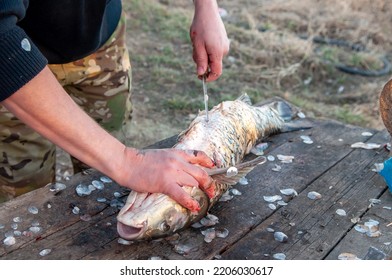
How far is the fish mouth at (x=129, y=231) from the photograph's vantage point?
7.43 feet

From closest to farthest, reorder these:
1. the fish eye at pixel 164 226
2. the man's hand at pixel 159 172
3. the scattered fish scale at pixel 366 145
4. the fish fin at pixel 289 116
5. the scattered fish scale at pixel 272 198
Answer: the man's hand at pixel 159 172 < the fish eye at pixel 164 226 < the scattered fish scale at pixel 272 198 < the scattered fish scale at pixel 366 145 < the fish fin at pixel 289 116

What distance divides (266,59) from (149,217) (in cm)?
538

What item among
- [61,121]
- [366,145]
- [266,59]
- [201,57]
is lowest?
[266,59]

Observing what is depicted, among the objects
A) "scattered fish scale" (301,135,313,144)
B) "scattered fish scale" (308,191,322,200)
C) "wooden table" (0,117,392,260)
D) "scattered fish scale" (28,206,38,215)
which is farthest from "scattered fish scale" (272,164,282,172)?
"scattered fish scale" (28,206,38,215)

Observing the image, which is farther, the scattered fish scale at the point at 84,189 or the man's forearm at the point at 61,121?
the scattered fish scale at the point at 84,189

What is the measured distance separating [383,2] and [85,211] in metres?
8.35

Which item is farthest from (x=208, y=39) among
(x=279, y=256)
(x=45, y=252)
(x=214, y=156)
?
(x=45, y=252)

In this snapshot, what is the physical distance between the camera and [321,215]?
8.74 feet

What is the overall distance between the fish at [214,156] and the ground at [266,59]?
2151mm

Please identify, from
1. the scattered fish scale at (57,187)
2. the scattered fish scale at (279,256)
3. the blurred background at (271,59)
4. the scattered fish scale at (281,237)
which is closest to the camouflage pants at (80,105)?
the scattered fish scale at (57,187)

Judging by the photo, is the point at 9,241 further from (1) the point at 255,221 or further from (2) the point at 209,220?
(1) the point at 255,221

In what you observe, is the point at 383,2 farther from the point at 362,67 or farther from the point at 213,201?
the point at 213,201

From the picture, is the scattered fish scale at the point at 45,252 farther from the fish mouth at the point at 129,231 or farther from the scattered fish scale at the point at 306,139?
the scattered fish scale at the point at 306,139

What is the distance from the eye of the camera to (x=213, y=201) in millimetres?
2582
